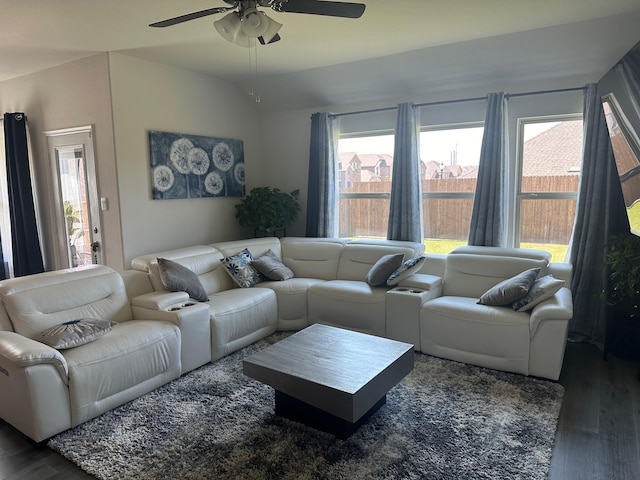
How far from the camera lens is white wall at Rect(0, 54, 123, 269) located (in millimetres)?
4070

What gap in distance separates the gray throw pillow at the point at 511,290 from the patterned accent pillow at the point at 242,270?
7.19 feet

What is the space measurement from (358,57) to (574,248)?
9.06ft

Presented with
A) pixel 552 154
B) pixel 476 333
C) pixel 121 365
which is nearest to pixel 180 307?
pixel 121 365

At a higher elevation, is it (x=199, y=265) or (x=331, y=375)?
(x=199, y=265)

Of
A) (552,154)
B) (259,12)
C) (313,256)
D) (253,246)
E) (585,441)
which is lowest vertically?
(585,441)

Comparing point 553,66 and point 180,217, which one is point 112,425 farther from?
point 553,66

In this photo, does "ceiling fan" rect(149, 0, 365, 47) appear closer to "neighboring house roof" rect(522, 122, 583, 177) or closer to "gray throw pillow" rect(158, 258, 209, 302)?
"gray throw pillow" rect(158, 258, 209, 302)

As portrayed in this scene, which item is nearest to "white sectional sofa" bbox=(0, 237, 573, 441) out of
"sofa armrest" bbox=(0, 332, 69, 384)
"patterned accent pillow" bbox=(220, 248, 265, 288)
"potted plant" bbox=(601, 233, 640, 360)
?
"sofa armrest" bbox=(0, 332, 69, 384)

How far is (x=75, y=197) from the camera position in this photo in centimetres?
460

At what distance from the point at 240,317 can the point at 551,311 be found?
2452mm

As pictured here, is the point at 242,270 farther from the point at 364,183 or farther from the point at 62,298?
the point at 364,183

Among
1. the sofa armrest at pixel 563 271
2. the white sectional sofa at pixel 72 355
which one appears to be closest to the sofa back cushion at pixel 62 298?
the white sectional sofa at pixel 72 355

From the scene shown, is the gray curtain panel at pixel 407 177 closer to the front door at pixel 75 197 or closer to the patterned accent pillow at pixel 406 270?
the patterned accent pillow at pixel 406 270

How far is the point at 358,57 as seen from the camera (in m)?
4.27
